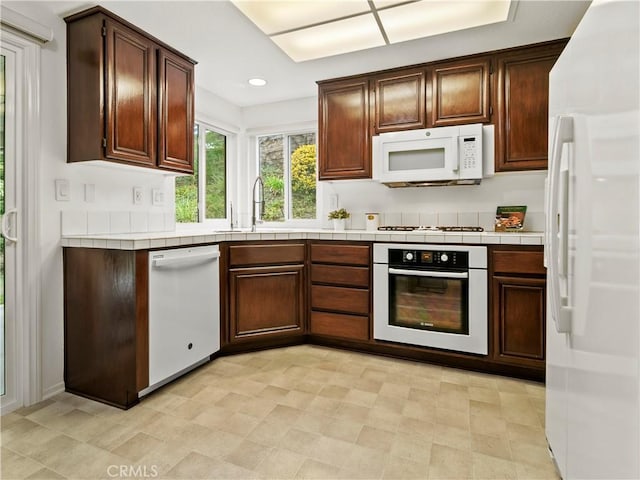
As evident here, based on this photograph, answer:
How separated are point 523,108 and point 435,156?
0.68m

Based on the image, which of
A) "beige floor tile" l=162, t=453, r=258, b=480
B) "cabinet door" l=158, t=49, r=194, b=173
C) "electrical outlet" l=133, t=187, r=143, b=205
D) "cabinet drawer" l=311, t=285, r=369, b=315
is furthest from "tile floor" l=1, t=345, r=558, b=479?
"cabinet door" l=158, t=49, r=194, b=173

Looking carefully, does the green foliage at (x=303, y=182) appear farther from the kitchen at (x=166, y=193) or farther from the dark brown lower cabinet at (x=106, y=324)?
the dark brown lower cabinet at (x=106, y=324)

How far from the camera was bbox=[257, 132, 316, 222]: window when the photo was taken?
154 inches

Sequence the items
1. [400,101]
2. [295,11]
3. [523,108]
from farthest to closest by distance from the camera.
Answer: [400,101]
[523,108]
[295,11]

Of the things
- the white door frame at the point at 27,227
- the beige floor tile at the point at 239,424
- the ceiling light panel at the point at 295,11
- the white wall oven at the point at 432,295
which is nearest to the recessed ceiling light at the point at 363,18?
the ceiling light panel at the point at 295,11

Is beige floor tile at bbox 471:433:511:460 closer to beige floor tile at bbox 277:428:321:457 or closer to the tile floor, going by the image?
the tile floor

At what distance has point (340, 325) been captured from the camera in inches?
114

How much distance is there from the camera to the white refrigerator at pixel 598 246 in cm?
77

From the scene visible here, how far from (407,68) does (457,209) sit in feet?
4.08

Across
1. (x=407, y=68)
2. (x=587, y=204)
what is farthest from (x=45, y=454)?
(x=407, y=68)

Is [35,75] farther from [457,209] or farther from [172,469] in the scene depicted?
[457,209]

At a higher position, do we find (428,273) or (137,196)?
(137,196)

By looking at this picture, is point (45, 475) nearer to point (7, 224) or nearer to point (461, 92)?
point (7, 224)

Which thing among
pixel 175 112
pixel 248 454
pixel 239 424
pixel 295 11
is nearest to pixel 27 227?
pixel 175 112
